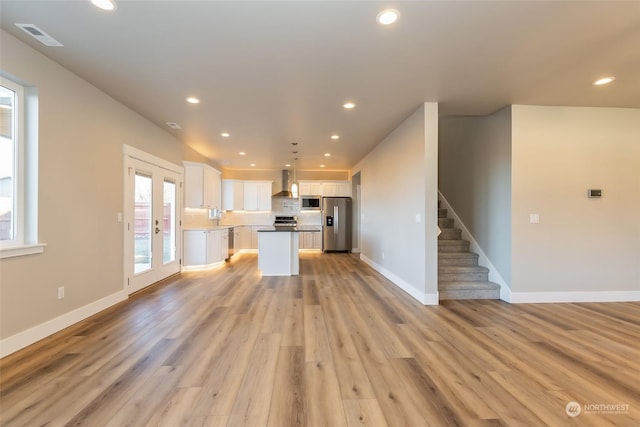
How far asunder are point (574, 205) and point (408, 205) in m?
2.27

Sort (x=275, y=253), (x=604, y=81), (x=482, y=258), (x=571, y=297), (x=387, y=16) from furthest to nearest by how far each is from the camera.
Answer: (x=275, y=253) < (x=482, y=258) < (x=571, y=297) < (x=604, y=81) < (x=387, y=16)

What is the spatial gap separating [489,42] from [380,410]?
3.03 meters

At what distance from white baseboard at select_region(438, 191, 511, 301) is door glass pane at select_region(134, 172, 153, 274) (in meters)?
5.53

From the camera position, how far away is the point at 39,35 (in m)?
2.28

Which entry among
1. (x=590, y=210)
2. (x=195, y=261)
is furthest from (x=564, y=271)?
(x=195, y=261)

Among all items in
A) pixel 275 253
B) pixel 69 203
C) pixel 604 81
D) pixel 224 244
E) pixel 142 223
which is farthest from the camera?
pixel 224 244

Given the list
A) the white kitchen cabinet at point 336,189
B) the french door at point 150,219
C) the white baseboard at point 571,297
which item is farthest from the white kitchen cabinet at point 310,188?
the white baseboard at point 571,297

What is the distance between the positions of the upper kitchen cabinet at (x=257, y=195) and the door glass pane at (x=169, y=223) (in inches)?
131

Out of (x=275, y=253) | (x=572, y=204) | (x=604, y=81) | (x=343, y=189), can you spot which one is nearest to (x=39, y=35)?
(x=275, y=253)

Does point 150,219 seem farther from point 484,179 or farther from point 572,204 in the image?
point 572,204

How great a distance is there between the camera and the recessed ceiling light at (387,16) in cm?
198

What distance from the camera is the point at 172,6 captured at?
193 cm

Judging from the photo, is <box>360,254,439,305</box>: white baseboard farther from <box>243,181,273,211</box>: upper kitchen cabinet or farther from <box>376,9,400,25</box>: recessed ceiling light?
<box>243,181,273,211</box>: upper kitchen cabinet

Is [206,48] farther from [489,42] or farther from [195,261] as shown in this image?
[195,261]
